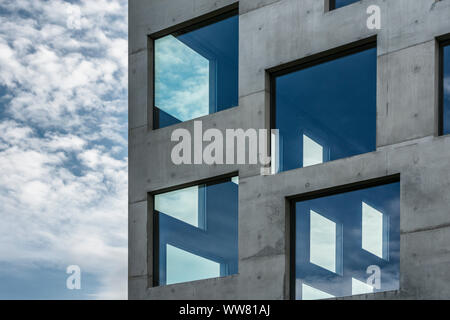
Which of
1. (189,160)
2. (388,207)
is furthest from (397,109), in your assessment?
(189,160)

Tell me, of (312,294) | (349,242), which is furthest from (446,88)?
(312,294)

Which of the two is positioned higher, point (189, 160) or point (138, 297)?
point (189, 160)

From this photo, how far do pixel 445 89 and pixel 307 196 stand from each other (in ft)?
12.2

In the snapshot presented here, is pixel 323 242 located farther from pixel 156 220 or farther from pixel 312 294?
pixel 156 220

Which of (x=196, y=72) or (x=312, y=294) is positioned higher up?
(x=196, y=72)

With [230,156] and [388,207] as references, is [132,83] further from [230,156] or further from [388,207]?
[388,207]

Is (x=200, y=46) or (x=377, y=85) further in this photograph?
(x=200, y=46)

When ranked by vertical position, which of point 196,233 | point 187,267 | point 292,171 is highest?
point 292,171

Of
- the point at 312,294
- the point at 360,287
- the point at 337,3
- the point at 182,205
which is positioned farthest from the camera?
the point at 182,205

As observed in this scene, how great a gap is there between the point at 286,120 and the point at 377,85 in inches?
95.8

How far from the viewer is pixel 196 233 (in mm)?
17969

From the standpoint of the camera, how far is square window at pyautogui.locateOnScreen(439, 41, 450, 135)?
14.9m

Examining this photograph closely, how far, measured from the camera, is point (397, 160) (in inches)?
591
